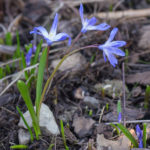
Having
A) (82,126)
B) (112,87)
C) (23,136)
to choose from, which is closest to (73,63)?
(112,87)

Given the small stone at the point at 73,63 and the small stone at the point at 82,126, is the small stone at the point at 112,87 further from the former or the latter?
the small stone at the point at 82,126

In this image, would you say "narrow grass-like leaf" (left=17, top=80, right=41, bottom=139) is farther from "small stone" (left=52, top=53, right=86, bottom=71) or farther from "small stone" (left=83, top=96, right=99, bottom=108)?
"small stone" (left=52, top=53, right=86, bottom=71)

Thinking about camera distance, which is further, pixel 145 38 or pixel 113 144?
pixel 145 38

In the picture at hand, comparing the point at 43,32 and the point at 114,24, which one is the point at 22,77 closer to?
the point at 43,32

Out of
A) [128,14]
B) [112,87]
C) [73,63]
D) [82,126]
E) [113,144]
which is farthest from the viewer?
[128,14]

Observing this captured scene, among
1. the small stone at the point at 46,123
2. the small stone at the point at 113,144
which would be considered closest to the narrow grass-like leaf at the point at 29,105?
the small stone at the point at 46,123

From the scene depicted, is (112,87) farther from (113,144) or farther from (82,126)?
(113,144)
